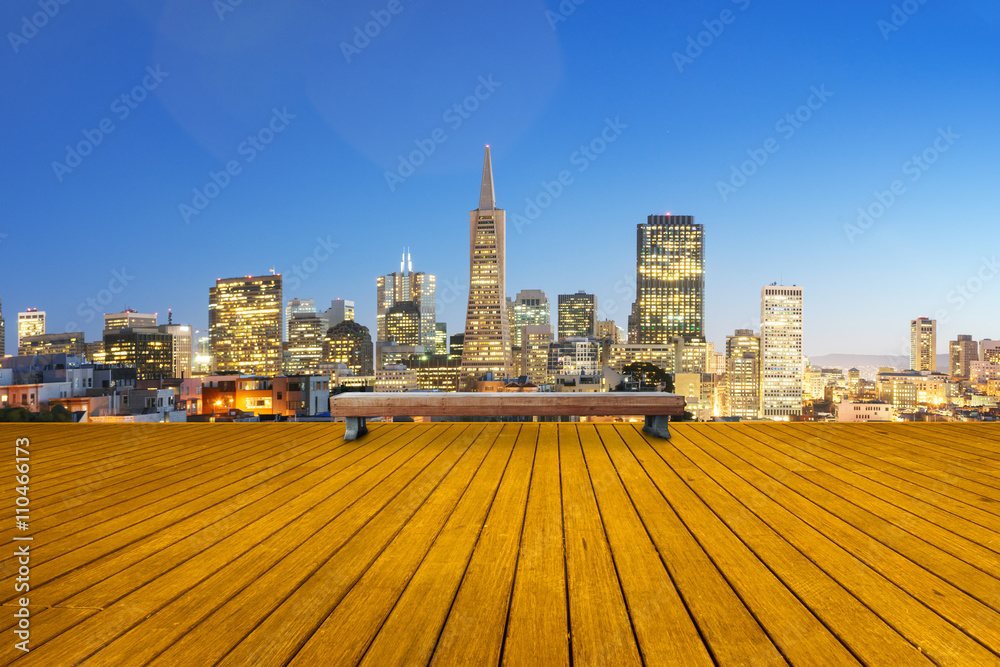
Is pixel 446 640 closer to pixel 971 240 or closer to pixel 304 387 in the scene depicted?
pixel 304 387

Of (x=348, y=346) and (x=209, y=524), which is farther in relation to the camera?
(x=348, y=346)

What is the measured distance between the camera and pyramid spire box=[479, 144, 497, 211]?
5448 inches

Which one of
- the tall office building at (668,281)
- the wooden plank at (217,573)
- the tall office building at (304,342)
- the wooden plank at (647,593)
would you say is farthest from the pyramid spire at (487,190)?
the wooden plank at (647,593)

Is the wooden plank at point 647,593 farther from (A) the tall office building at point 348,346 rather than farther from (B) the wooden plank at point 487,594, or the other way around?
(A) the tall office building at point 348,346

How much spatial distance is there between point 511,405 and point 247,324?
632ft

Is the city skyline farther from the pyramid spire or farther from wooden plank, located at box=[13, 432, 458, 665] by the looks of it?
the pyramid spire

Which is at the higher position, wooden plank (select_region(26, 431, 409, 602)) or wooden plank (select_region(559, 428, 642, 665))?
wooden plank (select_region(559, 428, 642, 665))

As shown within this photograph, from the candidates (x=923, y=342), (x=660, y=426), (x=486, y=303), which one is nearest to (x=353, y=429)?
(x=660, y=426)

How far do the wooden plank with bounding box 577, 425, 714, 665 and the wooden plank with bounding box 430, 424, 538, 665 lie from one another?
467 millimetres

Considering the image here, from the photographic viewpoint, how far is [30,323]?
10262 cm

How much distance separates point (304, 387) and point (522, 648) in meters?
52.2

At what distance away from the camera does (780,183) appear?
71688mm

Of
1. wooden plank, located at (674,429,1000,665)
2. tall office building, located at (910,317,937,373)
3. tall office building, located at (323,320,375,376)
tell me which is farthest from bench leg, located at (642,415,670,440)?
tall office building, located at (910,317,937,373)

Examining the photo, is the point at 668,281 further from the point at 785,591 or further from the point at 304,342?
the point at 785,591
